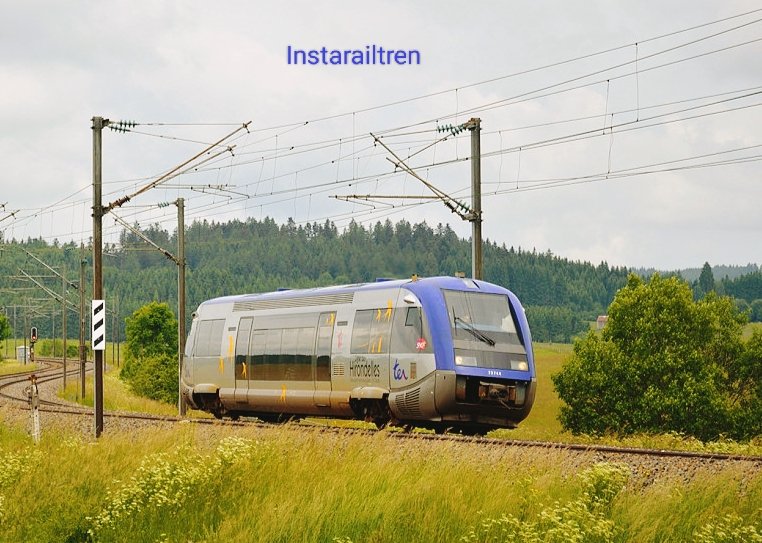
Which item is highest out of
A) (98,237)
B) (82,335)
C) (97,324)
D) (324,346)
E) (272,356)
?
(98,237)

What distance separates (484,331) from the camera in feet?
80.6

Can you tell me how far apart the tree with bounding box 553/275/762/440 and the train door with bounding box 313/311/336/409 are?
1360 inches

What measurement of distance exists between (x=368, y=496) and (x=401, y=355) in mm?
10531

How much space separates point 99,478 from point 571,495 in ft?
23.1

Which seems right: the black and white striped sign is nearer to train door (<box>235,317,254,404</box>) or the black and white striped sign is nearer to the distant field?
train door (<box>235,317,254,404</box>)

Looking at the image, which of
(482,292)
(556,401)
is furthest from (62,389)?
(482,292)

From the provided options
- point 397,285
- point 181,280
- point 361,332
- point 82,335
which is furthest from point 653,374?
point 397,285

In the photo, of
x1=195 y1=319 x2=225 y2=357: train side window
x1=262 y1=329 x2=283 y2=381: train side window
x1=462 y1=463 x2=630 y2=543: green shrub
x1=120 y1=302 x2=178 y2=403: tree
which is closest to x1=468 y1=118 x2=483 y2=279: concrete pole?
x1=262 y1=329 x2=283 y2=381: train side window

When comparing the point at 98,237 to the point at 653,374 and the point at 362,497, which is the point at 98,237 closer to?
the point at 362,497

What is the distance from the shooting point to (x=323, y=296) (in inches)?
1092

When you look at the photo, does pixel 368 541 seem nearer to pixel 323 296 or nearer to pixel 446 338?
pixel 446 338

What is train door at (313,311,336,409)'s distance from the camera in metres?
27.0

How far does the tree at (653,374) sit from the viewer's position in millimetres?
59812

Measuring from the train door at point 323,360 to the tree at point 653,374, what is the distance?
113 feet
